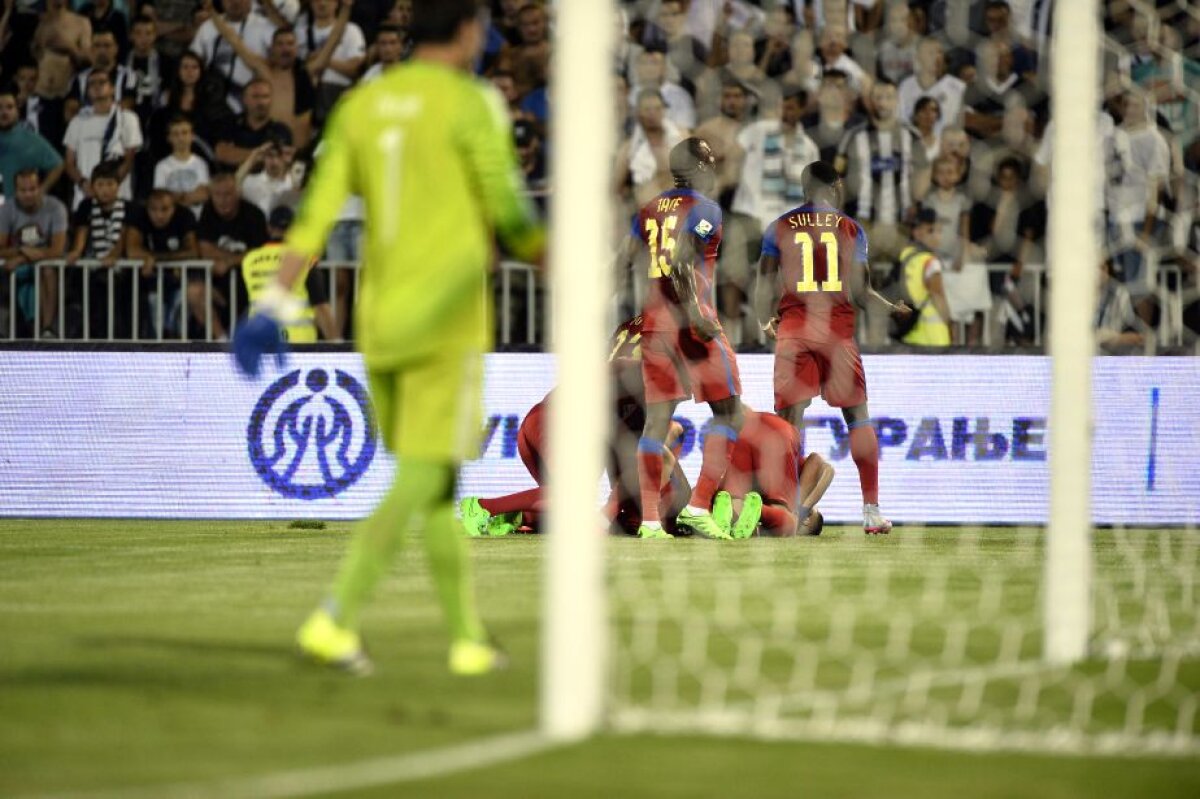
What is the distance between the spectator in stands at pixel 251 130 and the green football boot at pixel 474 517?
4.09 meters

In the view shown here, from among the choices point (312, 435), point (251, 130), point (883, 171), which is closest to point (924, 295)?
point (883, 171)

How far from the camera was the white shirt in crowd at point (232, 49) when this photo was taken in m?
16.0

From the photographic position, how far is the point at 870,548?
1191 centimetres

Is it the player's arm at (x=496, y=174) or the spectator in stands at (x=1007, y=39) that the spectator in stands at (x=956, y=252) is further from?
the player's arm at (x=496, y=174)

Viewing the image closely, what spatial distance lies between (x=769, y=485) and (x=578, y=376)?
7849mm

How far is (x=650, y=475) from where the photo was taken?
40.9ft

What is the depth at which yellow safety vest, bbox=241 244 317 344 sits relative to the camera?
14875 mm

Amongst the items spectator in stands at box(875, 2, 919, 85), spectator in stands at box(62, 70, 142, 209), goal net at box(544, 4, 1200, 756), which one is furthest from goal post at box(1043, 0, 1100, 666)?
spectator in stands at box(62, 70, 142, 209)

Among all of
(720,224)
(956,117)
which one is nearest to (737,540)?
(720,224)

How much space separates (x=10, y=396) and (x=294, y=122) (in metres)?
3.05

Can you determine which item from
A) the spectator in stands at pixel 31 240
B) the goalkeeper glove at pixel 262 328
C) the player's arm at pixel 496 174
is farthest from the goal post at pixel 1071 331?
the spectator in stands at pixel 31 240

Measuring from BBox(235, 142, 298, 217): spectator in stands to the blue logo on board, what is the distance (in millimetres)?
1771

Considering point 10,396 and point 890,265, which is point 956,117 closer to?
point 890,265

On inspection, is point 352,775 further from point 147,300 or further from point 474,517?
point 147,300
